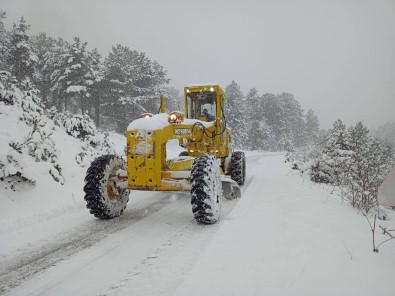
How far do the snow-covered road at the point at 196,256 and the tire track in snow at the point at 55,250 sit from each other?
0.01m

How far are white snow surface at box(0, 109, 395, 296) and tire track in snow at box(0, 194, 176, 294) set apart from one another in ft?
0.04

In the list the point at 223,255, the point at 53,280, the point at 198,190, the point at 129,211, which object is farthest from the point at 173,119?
the point at 53,280

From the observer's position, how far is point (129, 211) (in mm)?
6957

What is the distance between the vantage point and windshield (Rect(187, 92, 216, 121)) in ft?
29.7

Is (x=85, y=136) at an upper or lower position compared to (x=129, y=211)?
upper

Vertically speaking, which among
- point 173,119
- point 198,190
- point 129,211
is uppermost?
point 173,119

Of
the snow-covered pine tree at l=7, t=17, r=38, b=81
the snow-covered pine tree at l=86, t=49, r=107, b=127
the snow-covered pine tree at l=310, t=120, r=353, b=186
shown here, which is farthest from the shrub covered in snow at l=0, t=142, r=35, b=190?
the snow-covered pine tree at l=7, t=17, r=38, b=81

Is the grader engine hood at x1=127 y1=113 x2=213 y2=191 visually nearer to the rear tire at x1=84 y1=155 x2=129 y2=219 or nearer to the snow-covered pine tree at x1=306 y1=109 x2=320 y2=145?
the rear tire at x1=84 y1=155 x2=129 y2=219

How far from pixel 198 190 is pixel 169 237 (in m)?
0.95

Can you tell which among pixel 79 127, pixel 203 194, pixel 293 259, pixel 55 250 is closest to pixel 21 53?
pixel 79 127

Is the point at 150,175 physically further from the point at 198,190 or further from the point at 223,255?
the point at 223,255

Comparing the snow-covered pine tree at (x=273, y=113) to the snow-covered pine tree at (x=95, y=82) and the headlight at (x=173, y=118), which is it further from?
the headlight at (x=173, y=118)

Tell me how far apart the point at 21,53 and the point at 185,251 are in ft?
126

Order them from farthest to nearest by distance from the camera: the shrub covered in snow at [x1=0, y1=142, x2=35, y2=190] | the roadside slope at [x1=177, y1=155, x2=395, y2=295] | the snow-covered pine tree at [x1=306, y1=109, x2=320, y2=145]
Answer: the snow-covered pine tree at [x1=306, y1=109, x2=320, y2=145] < the shrub covered in snow at [x1=0, y1=142, x2=35, y2=190] < the roadside slope at [x1=177, y1=155, x2=395, y2=295]
